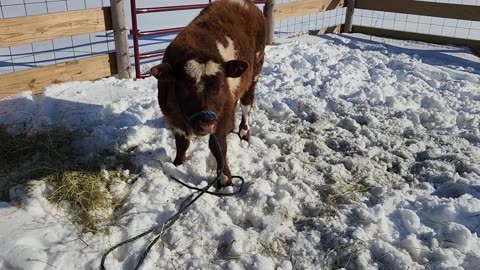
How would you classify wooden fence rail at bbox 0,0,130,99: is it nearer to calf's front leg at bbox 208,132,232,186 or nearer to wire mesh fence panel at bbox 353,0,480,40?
calf's front leg at bbox 208,132,232,186

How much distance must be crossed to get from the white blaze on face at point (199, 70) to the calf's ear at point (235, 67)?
172mm

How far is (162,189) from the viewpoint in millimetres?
3365

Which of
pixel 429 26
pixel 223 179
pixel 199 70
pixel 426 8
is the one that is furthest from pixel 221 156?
pixel 429 26

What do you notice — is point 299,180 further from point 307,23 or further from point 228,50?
point 307,23

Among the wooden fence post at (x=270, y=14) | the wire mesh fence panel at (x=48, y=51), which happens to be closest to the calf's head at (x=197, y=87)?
the wire mesh fence panel at (x=48, y=51)

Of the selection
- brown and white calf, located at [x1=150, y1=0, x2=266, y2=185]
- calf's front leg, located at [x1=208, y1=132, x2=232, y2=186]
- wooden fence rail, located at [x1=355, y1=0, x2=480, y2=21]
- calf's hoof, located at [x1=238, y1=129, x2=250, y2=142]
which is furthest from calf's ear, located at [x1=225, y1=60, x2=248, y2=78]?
wooden fence rail, located at [x1=355, y1=0, x2=480, y2=21]

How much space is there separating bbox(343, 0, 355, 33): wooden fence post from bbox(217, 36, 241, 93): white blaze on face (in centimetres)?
656

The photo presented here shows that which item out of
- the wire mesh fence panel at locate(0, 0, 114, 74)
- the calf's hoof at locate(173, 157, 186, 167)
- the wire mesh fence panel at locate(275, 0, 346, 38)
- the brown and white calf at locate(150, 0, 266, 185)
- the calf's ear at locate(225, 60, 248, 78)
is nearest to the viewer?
the brown and white calf at locate(150, 0, 266, 185)

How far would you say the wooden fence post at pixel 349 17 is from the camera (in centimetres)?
935

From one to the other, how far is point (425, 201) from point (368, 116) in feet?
5.76

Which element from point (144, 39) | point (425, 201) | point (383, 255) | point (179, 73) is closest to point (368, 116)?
point (425, 201)

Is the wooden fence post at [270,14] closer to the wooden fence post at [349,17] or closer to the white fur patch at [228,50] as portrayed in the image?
the wooden fence post at [349,17]

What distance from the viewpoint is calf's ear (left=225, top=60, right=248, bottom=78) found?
10.5 ft

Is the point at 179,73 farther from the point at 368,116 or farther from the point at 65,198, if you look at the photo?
the point at 368,116
